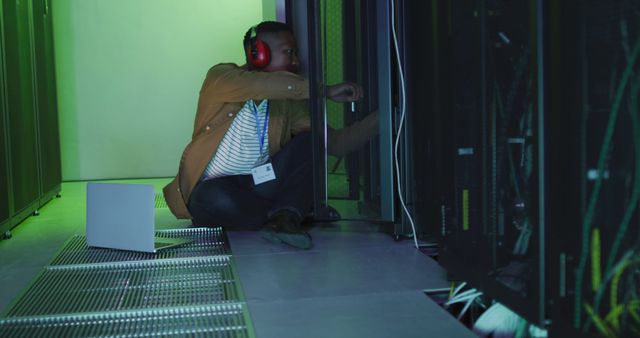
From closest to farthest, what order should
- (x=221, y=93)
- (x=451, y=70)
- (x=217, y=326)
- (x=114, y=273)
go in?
(x=217, y=326)
(x=451, y=70)
(x=114, y=273)
(x=221, y=93)

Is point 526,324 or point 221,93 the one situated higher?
point 221,93

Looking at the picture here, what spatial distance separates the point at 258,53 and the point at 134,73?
2947mm

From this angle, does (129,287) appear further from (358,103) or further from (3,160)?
(3,160)

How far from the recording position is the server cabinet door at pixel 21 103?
307 centimetres

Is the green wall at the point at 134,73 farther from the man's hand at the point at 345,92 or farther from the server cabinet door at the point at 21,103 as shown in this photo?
the man's hand at the point at 345,92

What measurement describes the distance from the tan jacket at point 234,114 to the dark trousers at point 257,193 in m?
0.06

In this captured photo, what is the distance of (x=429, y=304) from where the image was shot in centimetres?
166

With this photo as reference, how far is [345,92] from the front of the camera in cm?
251

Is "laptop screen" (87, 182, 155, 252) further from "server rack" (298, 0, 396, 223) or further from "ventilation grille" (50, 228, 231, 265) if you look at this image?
"server rack" (298, 0, 396, 223)

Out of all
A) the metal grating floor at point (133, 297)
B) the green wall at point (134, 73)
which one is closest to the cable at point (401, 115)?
the metal grating floor at point (133, 297)

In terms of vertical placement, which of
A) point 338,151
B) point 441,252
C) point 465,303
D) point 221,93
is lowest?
point 465,303

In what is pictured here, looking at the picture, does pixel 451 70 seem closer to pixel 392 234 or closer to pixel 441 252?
pixel 441 252

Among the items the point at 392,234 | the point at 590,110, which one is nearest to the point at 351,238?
the point at 392,234

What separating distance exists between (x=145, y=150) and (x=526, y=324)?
4531 millimetres
